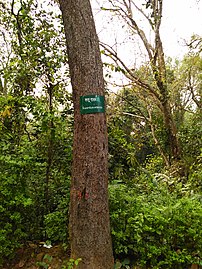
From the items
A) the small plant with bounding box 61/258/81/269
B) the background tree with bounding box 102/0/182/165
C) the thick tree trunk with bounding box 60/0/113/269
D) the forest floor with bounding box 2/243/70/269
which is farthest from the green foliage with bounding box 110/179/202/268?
the background tree with bounding box 102/0/182/165

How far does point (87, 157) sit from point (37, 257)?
4.13ft

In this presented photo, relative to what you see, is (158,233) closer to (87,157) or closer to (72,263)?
(72,263)

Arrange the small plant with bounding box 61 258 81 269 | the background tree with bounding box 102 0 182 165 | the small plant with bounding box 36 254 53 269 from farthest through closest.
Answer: the background tree with bounding box 102 0 182 165, the small plant with bounding box 36 254 53 269, the small plant with bounding box 61 258 81 269

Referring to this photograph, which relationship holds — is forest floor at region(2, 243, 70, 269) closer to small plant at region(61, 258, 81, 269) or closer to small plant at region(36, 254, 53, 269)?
small plant at region(36, 254, 53, 269)

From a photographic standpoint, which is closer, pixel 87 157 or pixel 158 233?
pixel 87 157

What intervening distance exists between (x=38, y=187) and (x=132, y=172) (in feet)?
4.57

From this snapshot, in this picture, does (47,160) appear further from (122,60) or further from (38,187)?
(122,60)

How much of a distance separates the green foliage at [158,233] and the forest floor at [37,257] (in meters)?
0.56

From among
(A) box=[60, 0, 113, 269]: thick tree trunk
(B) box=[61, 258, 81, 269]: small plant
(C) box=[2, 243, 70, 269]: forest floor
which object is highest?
(A) box=[60, 0, 113, 269]: thick tree trunk

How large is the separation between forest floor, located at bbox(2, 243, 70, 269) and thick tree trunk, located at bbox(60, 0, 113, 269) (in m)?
0.40

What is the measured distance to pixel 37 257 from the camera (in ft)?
9.51

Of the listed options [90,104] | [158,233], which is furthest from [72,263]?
[90,104]

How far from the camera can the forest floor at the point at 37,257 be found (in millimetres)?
→ 2773

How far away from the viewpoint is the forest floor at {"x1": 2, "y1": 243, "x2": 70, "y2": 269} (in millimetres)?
2773
